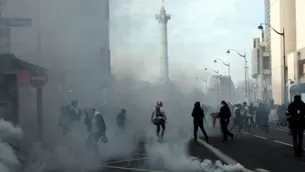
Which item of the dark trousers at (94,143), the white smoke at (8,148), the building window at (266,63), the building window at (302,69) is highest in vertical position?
the building window at (266,63)

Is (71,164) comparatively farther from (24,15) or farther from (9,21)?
(24,15)

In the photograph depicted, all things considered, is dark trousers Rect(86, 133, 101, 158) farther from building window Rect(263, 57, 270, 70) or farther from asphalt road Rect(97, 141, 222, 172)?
building window Rect(263, 57, 270, 70)

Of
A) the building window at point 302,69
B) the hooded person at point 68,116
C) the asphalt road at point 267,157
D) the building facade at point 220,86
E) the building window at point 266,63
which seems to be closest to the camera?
the asphalt road at point 267,157

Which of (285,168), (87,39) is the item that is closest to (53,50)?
(87,39)

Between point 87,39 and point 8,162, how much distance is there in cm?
1178

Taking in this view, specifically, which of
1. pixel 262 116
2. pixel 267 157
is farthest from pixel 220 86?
pixel 267 157

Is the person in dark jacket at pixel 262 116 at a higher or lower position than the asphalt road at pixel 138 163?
higher

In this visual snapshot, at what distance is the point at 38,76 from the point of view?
14961 mm

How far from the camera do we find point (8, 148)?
7902 millimetres

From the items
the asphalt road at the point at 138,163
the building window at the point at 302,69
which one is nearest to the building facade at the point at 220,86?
the building window at the point at 302,69

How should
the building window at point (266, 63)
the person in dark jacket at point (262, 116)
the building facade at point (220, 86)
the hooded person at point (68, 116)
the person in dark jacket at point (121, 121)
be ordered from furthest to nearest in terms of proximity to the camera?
the building window at point (266, 63)
the building facade at point (220, 86)
the person in dark jacket at point (262, 116)
the person in dark jacket at point (121, 121)
the hooded person at point (68, 116)

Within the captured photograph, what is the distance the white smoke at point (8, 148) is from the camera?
751 centimetres

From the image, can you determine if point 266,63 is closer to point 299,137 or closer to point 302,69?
point 302,69

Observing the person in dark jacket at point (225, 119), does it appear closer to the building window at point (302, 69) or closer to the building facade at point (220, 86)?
the building window at point (302, 69)
